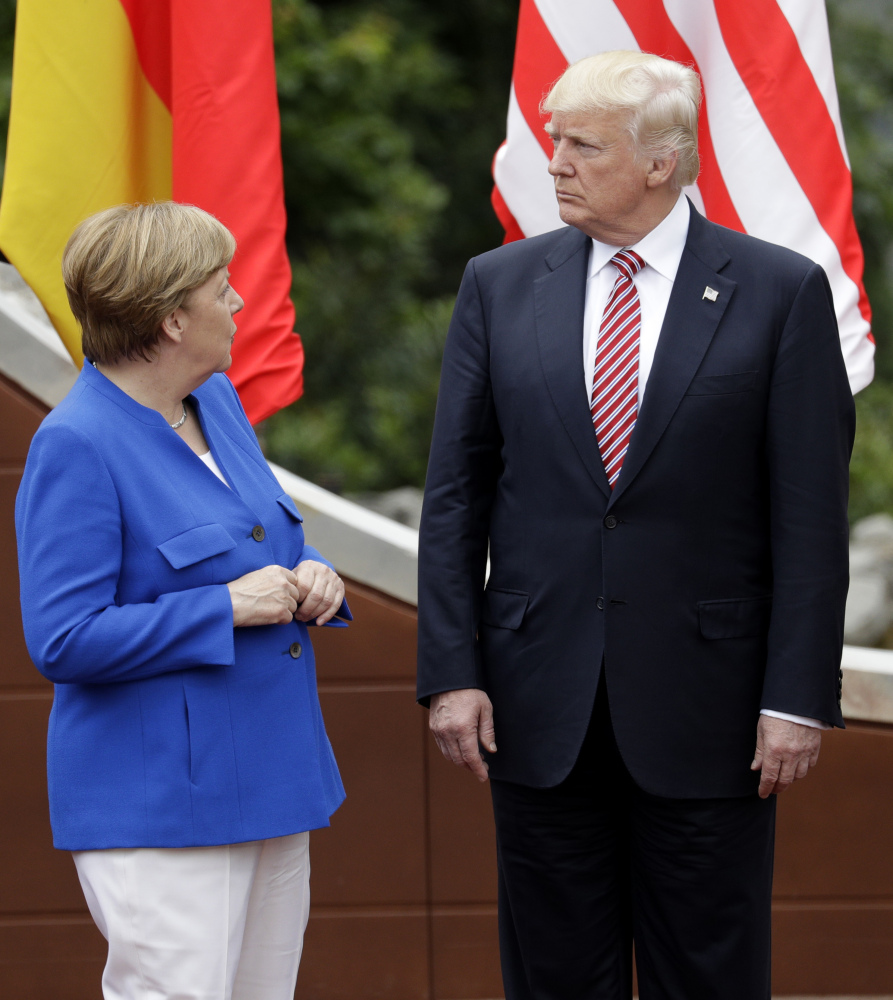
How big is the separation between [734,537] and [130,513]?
967mm

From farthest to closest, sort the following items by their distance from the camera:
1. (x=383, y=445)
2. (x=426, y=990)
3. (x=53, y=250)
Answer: (x=383, y=445) → (x=426, y=990) → (x=53, y=250)

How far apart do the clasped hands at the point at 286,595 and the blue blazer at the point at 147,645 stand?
30 millimetres

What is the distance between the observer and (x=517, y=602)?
83.3 inches

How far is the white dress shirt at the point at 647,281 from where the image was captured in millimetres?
2043

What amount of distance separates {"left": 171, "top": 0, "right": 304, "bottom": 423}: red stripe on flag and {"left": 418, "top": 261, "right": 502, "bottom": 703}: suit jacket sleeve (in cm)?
76

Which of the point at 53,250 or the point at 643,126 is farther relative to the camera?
the point at 53,250

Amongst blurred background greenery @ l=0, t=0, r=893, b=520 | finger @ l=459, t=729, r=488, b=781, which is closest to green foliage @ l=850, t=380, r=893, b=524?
blurred background greenery @ l=0, t=0, r=893, b=520

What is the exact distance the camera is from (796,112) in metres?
2.86

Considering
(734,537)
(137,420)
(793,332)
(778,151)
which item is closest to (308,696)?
(137,420)

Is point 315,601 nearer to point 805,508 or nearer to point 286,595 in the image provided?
point 286,595

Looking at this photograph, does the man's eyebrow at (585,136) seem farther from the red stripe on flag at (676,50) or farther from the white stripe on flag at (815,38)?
the white stripe on flag at (815,38)

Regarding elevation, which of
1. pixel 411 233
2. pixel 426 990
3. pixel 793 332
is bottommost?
pixel 426 990

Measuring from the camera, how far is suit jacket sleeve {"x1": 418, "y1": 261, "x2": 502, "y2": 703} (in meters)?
2.10

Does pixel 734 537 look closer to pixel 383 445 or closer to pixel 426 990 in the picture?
pixel 426 990
